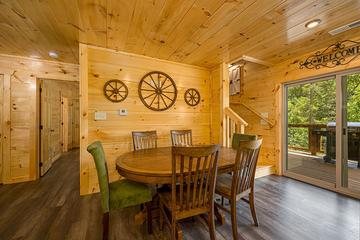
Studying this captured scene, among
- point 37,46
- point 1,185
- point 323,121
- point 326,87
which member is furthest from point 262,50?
point 1,185

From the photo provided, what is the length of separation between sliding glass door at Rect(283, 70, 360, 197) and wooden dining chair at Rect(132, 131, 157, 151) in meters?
2.82

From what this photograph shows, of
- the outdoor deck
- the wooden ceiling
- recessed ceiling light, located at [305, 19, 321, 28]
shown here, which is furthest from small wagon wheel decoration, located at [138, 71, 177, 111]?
the outdoor deck

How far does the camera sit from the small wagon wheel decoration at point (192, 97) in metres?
3.44

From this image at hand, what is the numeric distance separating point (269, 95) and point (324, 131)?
1223mm

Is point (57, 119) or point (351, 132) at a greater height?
point (57, 119)

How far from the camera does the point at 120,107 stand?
2814 mm

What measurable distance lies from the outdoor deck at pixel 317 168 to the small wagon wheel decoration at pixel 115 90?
3.69 metres

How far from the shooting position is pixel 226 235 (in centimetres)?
163

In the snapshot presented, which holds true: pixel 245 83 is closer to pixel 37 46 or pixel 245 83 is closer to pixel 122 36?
pixel 122 36

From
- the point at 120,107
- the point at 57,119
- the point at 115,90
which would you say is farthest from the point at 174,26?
the point at 57,119

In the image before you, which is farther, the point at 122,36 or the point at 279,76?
the point at 279,76

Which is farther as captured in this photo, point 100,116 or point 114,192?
point 100,116

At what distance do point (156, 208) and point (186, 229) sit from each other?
1.43 feet

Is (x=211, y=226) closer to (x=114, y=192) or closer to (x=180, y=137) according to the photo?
(x=114, y=192)
